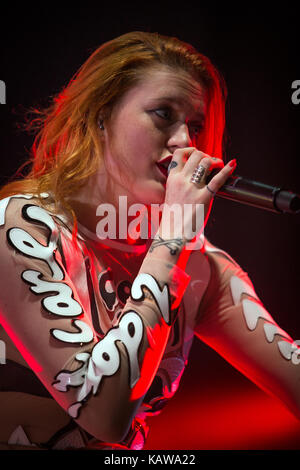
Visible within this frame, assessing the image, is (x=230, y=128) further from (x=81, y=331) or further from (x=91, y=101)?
Answer: (x=81, y=331)

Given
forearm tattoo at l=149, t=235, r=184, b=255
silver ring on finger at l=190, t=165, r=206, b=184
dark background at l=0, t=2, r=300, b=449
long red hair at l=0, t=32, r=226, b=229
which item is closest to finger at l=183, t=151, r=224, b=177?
silver ring on finger at l=190, t=165, r=206, b=184

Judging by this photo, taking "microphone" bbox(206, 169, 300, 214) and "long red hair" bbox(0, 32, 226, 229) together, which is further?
"long red hair" bbox(0, 32, 226, 229)

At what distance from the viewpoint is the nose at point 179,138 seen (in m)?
1.04

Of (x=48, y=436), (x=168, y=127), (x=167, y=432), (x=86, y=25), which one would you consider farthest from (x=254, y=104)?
(x=48, y=436)

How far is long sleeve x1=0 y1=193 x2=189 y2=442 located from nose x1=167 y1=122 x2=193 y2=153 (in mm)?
244

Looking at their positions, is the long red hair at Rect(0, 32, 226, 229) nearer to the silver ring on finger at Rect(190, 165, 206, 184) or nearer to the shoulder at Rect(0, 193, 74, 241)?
the shoulder at Rect(0, 193, 74, 241)

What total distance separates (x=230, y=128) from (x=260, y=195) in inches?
31.4

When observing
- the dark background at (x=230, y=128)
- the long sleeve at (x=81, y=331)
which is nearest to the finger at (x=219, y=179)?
the long sleeve at (x=81, y=331)

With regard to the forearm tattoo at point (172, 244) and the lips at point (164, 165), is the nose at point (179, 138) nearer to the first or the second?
the lips at point (164, 165)

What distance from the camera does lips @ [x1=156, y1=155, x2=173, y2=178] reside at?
1044 millimetres

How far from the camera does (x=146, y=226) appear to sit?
3.89 ft

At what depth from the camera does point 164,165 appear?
1048 millimetres

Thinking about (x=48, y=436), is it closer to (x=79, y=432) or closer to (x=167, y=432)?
(x=79, y=432)
